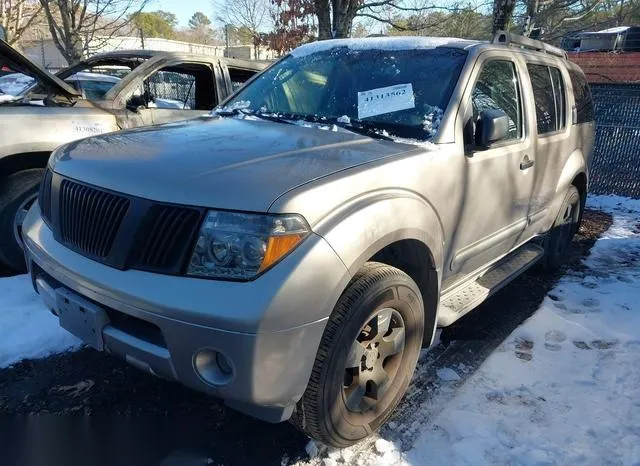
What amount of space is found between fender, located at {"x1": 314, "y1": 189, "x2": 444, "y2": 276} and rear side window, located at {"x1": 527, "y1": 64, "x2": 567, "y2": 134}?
187 cm

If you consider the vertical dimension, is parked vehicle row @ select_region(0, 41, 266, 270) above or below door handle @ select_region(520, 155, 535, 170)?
above

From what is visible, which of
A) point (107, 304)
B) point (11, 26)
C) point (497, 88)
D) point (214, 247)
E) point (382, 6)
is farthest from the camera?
point (11, 26)

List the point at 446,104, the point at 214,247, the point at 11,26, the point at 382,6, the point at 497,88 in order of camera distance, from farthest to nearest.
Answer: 1. the point at 11,26
2. the point at 382,6
3. the point at 497,88
4. the point at 446,104
5. the point at 214,247

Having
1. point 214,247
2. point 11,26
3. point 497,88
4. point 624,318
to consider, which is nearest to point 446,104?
point 497,88

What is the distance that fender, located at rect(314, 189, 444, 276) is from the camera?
2127mm

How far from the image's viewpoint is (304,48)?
13.3 ft

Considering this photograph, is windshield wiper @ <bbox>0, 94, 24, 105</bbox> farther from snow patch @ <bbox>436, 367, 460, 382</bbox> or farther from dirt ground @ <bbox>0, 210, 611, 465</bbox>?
snow patch @ <bbox>436, 367, 460, 382</bbox>

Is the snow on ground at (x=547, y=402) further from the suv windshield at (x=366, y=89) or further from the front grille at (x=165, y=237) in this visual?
the suv windshield at (x=366, y=89)

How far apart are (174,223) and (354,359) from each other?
39.2 inches

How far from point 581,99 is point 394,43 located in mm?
2428

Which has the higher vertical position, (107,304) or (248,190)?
(248,190)

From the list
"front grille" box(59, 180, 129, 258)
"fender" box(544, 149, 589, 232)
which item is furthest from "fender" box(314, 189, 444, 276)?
"fender" box(544, 149, 589, 232)

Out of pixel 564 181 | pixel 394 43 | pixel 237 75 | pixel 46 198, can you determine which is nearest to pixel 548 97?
pixel 564 181

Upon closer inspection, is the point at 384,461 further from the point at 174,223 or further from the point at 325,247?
the point at 174,223
